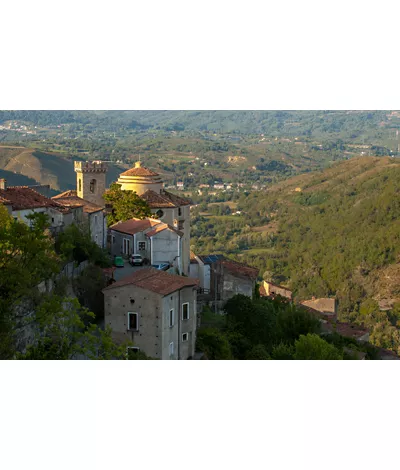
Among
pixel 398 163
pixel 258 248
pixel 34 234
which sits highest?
pixel 34 234

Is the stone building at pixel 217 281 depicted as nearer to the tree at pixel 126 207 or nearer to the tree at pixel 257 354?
the tree at pixel 126 207

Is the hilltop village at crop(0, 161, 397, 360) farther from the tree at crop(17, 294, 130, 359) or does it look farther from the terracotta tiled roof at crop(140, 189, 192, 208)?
the tree at crop(17, 294, 130, 359)

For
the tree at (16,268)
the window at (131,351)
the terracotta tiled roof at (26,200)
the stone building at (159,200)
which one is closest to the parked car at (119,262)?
the terracotta tiled roof at (26,200)

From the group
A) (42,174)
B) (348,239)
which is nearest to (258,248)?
(348,239)

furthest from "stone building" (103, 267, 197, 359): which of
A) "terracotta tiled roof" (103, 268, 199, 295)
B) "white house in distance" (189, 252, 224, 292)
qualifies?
"white house in distance" (189, 252, 224, 292)

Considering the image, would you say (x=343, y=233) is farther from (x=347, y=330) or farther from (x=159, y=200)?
(x=159, y=200)

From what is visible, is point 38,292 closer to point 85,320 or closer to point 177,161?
point 85,320
